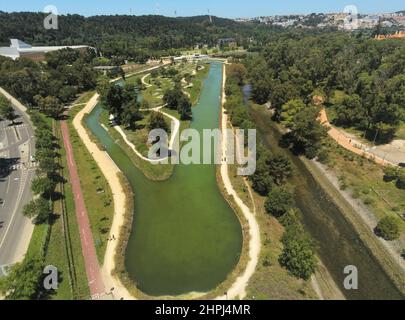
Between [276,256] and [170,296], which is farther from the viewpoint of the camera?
[276,256]

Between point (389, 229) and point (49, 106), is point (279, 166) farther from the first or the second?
point (49, 106)

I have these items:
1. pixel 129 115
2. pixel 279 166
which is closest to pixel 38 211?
pixel 279 166

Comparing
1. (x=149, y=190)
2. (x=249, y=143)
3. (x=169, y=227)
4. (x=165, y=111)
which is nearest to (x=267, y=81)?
(x=165, y=111)

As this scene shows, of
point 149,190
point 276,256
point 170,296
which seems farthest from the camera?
point 149,190

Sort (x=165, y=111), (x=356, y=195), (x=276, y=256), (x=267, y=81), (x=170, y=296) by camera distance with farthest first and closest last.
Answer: (x=267, y=81) → (x=165, y=111) → (x=356, y=195) → (x=276, y=256) → (x=170, y=296)

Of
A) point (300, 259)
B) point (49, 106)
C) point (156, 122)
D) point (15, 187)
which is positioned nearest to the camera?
point (300, 259)

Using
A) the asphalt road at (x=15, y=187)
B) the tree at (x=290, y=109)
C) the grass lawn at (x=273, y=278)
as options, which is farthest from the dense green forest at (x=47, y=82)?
the grass lawn at (x=273, y=278)

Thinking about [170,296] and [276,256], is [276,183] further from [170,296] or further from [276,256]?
[170,296]

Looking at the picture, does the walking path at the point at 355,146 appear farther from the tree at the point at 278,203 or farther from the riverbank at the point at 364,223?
the tree at the point at 278,203
